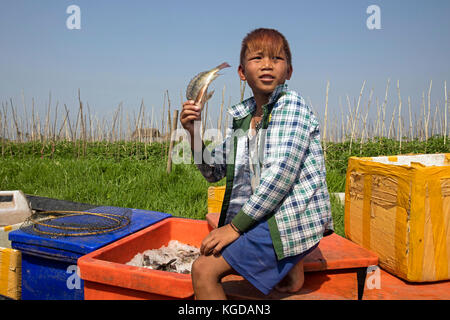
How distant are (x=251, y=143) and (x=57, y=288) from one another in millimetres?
1518

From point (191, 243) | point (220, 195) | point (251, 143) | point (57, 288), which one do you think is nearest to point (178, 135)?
point (220, 195)

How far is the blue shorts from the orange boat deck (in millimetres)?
147

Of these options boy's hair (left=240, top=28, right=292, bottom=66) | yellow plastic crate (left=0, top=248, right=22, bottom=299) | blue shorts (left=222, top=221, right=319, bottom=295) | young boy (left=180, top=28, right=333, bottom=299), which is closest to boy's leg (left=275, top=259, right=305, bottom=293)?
young boy (left=180, top=28, right=333, bottom=299)

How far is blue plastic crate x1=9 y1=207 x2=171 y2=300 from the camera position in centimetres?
199

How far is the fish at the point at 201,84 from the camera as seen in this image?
1537mm

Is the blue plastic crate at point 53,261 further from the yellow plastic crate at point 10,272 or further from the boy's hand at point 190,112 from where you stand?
the boy's hand at point 190,112

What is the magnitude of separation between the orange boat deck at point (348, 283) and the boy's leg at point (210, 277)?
6.0 inches

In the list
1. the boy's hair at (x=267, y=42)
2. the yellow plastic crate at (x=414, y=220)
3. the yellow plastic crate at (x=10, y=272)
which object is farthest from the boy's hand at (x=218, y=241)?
the yellow plastic crate at (x=10, y=272)

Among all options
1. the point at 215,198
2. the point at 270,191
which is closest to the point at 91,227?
the point at 215,198

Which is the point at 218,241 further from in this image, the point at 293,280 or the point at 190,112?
the point at 190,112

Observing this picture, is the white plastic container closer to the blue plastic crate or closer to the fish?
the blue plastic crate

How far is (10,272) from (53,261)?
15.8 inches

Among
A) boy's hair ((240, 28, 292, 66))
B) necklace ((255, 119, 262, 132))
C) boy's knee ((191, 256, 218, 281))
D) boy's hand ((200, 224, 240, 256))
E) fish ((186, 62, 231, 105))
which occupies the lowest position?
boy's knee ((191, 256, 218, 281))
